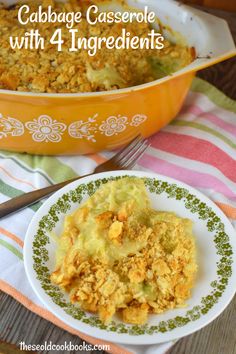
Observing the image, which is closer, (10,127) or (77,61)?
(10,127)

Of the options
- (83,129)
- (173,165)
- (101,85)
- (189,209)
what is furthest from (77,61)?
(189,209)

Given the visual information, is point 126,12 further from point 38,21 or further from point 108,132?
point 108,132

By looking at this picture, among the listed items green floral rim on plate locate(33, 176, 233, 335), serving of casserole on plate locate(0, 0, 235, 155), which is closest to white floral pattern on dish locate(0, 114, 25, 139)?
serving of casserole on plate locate(0, 0, 235, 155)

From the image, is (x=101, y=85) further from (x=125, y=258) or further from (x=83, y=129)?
(x=125, y=258)

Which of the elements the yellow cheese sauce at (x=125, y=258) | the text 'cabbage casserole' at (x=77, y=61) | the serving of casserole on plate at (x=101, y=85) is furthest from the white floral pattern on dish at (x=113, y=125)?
the yellow cheese sauce at (x=125, y=258)

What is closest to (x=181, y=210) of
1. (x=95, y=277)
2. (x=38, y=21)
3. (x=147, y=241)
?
(x=147, y=241)

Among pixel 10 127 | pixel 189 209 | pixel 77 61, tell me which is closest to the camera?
pixel 189 209

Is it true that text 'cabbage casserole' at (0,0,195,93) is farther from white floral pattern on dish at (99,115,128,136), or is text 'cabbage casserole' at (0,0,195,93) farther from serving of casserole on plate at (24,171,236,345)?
serving of casserole on plate at (24,171,236,345)
